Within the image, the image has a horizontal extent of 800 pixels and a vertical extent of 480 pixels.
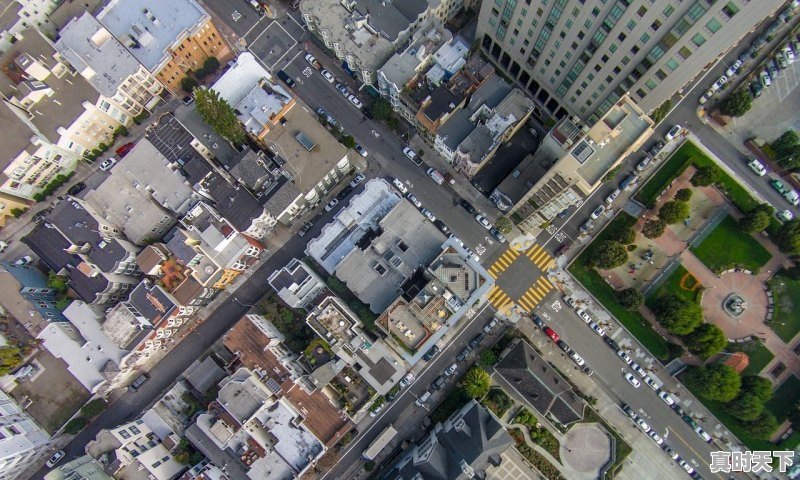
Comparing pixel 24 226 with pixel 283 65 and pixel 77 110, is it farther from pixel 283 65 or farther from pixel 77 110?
pixel 283 65

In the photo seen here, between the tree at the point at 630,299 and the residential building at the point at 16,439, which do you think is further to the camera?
the tree at the point at 630,299

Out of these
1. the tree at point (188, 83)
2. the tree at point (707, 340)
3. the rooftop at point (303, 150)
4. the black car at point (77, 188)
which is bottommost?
the tree at point (707, 340)

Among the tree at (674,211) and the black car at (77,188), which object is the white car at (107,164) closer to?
the black car at (77,188)

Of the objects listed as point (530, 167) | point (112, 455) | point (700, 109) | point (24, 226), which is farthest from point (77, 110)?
point (700, 109)

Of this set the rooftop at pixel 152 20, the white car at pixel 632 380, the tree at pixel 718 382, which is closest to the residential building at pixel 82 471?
the rooftop at pixel 152 20

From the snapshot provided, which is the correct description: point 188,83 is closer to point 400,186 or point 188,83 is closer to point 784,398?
point 400,186

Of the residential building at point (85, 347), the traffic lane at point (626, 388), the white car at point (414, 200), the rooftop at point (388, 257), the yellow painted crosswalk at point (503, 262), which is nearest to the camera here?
the rooftop at point (388, 257)

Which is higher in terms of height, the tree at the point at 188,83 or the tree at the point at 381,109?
the tree at the point at 188,83
